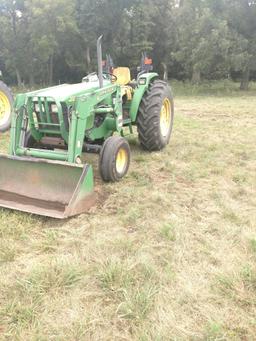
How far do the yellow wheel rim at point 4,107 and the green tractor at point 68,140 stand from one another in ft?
9.59

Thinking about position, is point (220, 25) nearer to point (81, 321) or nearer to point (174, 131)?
point (174, 131)

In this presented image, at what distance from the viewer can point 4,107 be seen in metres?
8.23

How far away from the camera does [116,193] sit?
179 inches

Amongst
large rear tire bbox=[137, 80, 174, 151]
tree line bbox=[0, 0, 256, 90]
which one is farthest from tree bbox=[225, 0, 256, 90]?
large rear tire bbox=[137, 80, 174, 151]

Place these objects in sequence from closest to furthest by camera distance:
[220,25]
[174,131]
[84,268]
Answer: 1. [84,268]
2. [174,131]
3. [220,25]

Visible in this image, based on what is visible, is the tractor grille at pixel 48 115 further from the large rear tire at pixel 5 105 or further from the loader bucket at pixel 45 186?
the large rear tire at pixel 5 105

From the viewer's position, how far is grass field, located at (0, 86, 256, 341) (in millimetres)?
2434

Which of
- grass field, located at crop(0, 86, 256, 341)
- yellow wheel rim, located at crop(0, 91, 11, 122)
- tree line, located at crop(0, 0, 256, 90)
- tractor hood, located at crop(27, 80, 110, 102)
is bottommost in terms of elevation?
grass field, located at crop(0, 86, 256, 341)

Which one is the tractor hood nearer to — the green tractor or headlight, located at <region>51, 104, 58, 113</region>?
the green tractor

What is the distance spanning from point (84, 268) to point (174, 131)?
18.6ft

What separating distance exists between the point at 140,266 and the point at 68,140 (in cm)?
205

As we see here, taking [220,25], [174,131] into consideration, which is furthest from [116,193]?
[220,25]

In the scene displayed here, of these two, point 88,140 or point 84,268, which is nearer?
point 84,268

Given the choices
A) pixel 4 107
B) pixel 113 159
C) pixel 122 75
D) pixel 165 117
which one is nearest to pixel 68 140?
pixel 113 159
